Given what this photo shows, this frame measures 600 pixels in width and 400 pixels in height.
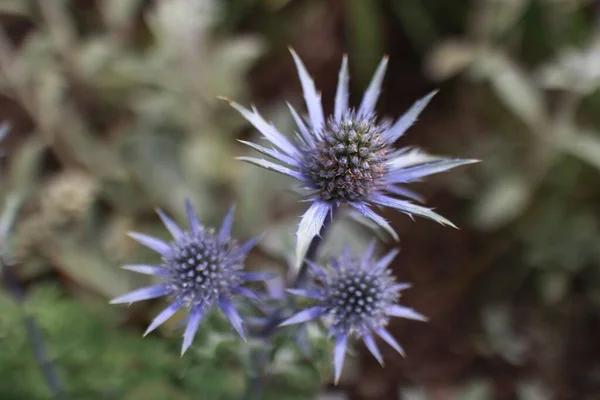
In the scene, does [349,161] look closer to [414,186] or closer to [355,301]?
[355,301]

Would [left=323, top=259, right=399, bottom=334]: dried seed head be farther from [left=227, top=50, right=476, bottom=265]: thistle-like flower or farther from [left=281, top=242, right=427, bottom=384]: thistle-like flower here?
[left=227, top=50, right=476, bottom=265]: thistle-like flower

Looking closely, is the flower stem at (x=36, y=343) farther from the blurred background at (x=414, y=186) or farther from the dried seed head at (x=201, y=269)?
the dried seed head at (x=201, y=269)

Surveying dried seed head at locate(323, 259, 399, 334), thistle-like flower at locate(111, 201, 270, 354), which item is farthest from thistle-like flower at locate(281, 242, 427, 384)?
thistle-like flower at locate(111, 201, 270, 354)

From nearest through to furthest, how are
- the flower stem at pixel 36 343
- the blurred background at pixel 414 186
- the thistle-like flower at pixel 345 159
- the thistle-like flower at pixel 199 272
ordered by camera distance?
the thistle-like flower at pixel 345 159 → the thistle-like flower at pixel 199 272 → the flower stem at pixel 36 343 → the blurred background at pixel 414 186

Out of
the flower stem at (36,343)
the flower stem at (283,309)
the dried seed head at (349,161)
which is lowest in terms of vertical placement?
the flower stem at (36,343)

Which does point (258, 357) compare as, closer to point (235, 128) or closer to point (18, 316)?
point (18, 316)

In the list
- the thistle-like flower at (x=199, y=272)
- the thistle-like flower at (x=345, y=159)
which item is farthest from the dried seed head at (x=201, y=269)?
the thistle-like flower at (x=345, y=159)

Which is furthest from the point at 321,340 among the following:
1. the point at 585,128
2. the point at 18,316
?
the point at 585,128
